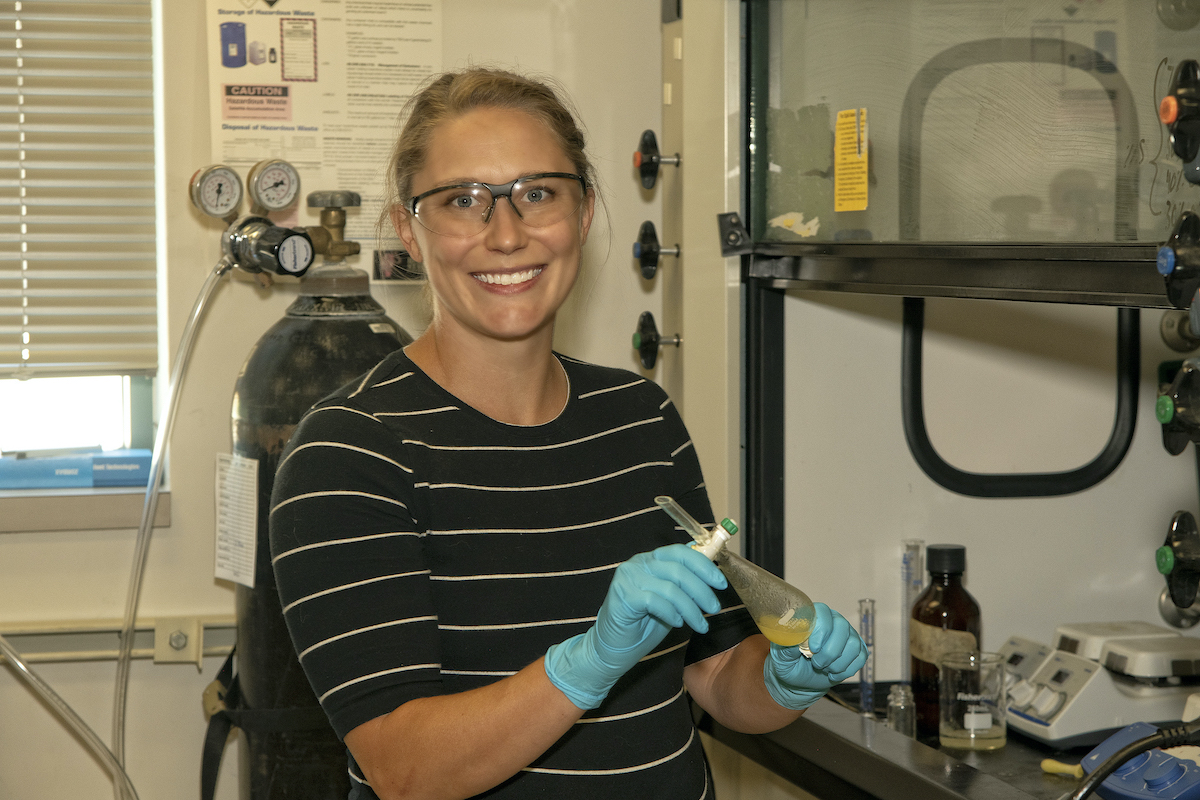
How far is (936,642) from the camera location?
5.52ft

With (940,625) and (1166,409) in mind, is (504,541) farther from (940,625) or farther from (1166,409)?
(940,625)

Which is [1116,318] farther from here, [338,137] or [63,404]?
[63,404]

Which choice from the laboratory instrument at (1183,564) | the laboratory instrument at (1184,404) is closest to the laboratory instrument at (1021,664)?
the laboratory instrument at (1183,564)

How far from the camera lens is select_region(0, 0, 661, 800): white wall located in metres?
2.15

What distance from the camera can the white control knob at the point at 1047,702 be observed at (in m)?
1.57

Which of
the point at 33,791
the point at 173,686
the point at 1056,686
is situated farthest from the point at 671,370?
the point at 33,791

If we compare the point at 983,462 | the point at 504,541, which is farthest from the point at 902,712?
the point at 504,541

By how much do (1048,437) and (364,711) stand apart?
4.31 feet

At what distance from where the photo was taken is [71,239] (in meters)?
2.14

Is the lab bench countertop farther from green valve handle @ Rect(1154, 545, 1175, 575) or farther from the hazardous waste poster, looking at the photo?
the hazardous waste poster

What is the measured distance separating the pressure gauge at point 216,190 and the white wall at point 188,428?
6.9 inches

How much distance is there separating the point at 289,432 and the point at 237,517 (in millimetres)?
214

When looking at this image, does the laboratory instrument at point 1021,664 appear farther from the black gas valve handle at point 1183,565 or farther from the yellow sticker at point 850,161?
the yellow sticker at point 850,161

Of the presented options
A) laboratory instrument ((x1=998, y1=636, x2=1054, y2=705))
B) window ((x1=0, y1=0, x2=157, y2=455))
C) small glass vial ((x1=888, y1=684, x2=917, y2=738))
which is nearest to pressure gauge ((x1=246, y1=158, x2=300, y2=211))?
window ((x1=0, y1=0, x2=157, y2=455))
